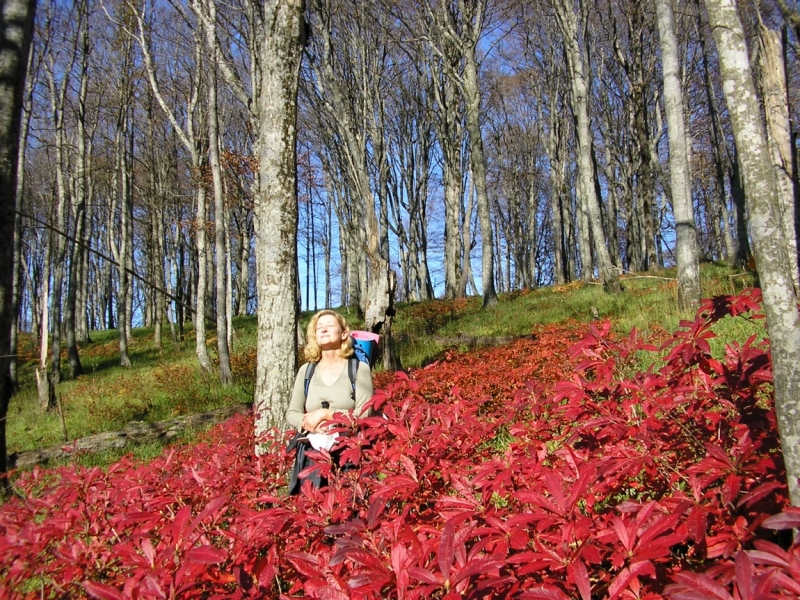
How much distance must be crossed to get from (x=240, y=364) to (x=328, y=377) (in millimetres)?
8908

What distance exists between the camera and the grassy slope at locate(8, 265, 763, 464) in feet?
25.9

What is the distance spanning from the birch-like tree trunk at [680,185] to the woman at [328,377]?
19.3 ft

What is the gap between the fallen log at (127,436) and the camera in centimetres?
676

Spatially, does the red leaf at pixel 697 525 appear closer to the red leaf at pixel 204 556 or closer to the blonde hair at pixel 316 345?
the red leaf at pixel 204 556

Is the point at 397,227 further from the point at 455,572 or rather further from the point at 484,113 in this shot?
the point at 455,572

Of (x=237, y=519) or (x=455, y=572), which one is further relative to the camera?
(x=237, y=519)

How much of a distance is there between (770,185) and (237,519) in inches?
80.5

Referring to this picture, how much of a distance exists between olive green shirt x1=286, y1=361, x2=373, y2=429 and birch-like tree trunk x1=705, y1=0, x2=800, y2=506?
200 cm

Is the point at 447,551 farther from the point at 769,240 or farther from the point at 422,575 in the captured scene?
the point at 769,240

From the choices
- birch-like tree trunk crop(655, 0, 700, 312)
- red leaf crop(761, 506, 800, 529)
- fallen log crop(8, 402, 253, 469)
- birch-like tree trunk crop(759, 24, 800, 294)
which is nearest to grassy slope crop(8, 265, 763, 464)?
fallen log crop(8, 402, 253, 469)

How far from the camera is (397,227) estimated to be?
24828mm

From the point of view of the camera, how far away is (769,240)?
4.73ft

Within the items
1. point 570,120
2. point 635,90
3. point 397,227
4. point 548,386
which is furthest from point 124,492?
point 570,120

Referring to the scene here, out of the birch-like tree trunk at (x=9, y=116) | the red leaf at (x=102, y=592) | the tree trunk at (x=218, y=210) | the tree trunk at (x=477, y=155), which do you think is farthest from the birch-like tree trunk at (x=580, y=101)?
the red leaf at (x=102, y=592)
